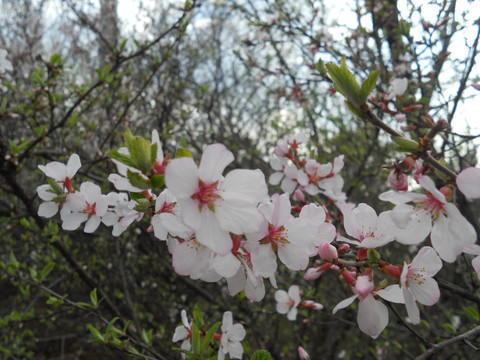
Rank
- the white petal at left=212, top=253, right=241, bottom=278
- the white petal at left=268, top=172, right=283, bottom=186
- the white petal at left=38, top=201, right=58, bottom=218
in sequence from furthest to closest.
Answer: the white petal at left=268, top=172, right=283, bottom=186, the white petal at left=38, top=201, right=58, bottom=218, the white petal at left=212, top=253, right=241, bottom=278

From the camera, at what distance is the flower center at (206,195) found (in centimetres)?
76

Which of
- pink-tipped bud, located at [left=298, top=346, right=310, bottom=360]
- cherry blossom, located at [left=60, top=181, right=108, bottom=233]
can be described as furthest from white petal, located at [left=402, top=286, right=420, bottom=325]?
cherry blossom, located at [left=60, top=181, right=108, bottom=233]

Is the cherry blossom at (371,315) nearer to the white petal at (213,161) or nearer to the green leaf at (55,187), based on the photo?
the white petal at (213,161)

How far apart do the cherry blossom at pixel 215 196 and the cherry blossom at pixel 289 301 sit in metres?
1.82

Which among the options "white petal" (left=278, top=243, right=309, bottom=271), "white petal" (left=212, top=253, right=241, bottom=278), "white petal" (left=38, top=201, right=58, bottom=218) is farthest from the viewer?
"white petal" (left=38, top=201, right=58, bottom=218)

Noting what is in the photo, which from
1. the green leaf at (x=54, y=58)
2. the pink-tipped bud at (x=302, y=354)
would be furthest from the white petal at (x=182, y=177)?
the green leaf at (x=54, y=58)

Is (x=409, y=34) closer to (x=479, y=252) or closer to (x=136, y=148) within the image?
(x=479, y=252)

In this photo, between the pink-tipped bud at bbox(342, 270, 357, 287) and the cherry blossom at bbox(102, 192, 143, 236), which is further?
the cherry blossom at bbox(102, 192, 143, 236)

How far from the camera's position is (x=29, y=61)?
6.27m

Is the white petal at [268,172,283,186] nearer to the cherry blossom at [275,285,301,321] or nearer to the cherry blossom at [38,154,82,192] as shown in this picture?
the cherry blossom at [275,285,301,321]

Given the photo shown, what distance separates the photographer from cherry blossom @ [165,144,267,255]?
71 cm

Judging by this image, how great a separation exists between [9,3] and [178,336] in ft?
28.8

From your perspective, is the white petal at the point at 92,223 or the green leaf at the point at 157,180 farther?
the white petal at the point at 92,223

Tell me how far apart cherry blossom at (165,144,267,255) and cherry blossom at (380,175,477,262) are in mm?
347
